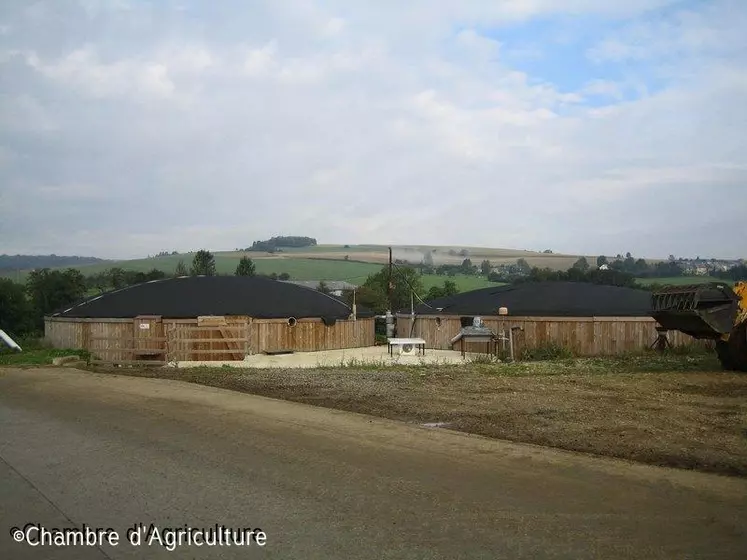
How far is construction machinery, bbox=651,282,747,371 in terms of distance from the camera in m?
17.9

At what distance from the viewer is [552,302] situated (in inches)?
1459

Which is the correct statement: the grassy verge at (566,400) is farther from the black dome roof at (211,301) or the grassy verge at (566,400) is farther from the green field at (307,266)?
the green field at (307,266)

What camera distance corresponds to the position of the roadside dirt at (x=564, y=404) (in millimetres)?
9500

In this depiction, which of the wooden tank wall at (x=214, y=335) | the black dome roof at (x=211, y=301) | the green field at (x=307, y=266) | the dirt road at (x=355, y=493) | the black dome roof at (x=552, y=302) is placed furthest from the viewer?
the green field at (x=307, y=266)

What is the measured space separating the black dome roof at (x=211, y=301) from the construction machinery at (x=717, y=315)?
23.6 meters

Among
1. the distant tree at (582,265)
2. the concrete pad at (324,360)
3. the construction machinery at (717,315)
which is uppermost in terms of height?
the distant tree at (582,265)

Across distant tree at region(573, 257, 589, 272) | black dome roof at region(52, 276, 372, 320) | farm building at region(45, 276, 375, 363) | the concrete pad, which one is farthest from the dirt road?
distant tree at region(573, 257, 589, 272)

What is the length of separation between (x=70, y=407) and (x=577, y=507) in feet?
34.0

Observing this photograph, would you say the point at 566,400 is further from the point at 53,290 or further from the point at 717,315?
the point at 53,290

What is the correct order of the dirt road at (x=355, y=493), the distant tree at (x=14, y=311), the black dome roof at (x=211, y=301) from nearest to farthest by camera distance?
1. the dirt road at (x=355, y=493)
2. the black dome roof at (x=211, y=301)
3. the distant tree at (x=14, y=311)

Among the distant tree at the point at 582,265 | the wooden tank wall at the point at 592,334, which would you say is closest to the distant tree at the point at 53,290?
the wooden tank wall at the point at 592,334

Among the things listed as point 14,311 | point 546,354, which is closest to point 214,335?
point 546,354

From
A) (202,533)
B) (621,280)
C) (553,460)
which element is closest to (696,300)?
(553,460)

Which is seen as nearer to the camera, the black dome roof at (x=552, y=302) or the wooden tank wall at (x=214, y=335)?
the wooden tank wall at (x=214, y=335)
